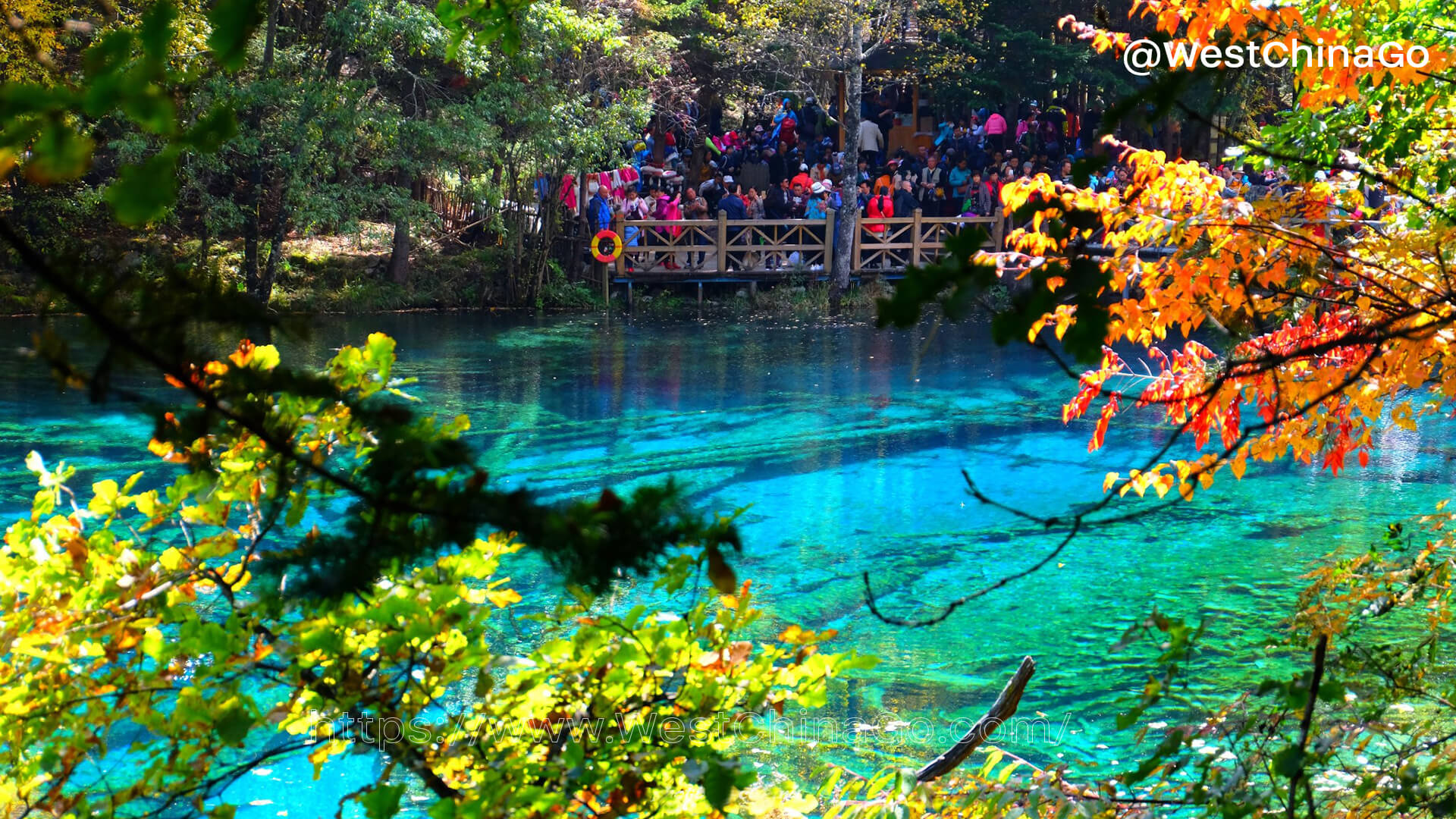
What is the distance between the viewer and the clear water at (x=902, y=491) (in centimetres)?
545

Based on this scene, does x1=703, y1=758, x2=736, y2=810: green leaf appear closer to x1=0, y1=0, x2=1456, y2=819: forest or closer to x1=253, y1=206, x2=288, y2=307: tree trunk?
x1=0, y1=0, x2=1456, y2=819: forest

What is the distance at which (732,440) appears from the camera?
10094 millimetres

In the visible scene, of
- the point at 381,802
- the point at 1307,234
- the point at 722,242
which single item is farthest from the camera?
the point at 722,242

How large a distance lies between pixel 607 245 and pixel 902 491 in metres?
10.7

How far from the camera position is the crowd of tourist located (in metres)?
18.7

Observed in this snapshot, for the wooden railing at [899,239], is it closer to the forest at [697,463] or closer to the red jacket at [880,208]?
the red jacket at [880,208]

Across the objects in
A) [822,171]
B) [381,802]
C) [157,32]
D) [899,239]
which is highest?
[822,171]

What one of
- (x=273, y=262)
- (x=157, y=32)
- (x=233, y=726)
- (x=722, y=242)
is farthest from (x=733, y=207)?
(x=157, y=32)

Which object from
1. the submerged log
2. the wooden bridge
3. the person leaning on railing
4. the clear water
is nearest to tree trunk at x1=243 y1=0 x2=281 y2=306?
the clear water

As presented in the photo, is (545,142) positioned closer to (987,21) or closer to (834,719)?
(987,21)

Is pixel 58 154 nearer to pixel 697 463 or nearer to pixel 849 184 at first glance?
pixel 697 463

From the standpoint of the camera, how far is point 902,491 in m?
8.70

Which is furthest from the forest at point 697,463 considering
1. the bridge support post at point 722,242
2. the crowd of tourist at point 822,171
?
the bridge support post at point 722,242

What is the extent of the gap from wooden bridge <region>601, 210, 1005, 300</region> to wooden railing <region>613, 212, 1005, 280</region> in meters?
0.01
